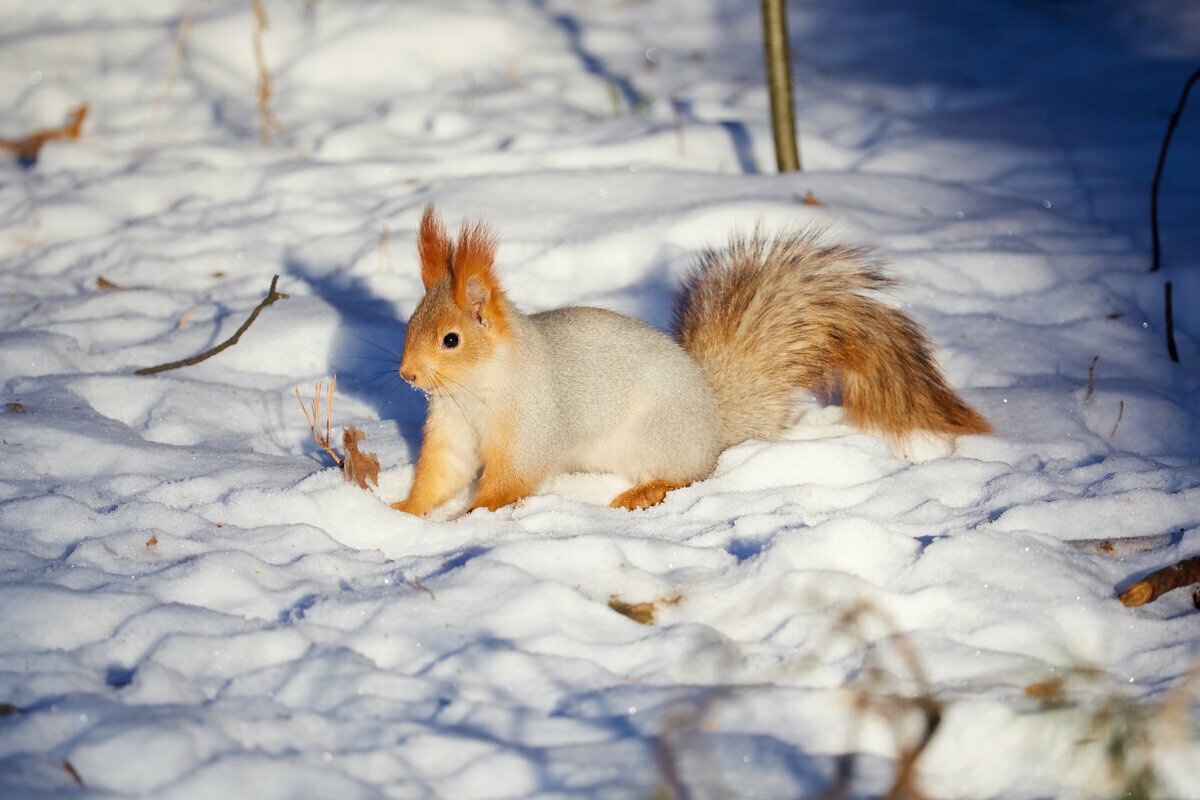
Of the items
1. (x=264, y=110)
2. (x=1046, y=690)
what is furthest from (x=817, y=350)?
(x=264, y=110)

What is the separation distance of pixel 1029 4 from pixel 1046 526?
5332 mm

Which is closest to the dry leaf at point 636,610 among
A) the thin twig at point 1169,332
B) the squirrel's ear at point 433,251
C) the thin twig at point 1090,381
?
the squirrel's ear at point 433,251

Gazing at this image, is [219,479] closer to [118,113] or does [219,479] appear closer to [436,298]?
[436,298]

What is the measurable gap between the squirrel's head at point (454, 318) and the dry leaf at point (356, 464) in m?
0.22

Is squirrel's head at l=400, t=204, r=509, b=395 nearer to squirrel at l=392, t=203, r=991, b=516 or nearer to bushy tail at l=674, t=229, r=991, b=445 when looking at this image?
squirrel at l=392, t=203, r=991, b=516

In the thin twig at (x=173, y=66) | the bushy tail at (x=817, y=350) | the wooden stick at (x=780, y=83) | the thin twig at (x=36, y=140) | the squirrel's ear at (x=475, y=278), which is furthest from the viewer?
the thin twig at (x=173, y=66)

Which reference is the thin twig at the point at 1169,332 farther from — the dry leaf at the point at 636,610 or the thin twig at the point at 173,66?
the thin twig at the point at 173,66

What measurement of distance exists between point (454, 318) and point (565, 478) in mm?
526

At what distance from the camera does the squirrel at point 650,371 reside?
6.72ft

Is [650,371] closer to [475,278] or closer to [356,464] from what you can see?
[475,278]

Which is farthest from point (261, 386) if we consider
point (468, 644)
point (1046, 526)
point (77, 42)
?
point (77, 42)

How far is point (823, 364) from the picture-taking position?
2.35m

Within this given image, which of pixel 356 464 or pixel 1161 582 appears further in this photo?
pixel 356 464

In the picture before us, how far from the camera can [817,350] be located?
234 cm
